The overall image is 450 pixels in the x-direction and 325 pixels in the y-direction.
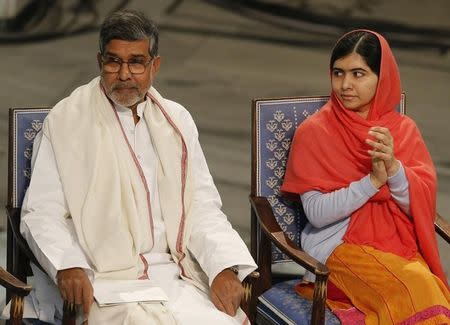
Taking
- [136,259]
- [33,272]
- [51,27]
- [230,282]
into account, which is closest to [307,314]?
[230,282]

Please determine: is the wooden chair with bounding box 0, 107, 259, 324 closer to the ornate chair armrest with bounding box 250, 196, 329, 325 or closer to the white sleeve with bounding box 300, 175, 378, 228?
the ornate chair armrest with bounding box 250, 196, 329, 325

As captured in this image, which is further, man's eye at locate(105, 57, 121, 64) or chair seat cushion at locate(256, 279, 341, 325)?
chair seat cushion at locate(256, 279, 341, 325)

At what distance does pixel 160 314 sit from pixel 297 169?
0.96 m

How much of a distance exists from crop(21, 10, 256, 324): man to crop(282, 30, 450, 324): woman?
43 centimetres

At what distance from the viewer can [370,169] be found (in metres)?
4.36

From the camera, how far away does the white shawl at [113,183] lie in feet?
13.0

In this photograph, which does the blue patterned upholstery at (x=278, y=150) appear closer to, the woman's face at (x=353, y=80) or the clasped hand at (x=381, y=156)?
the woman's face at (x=353, y=80)

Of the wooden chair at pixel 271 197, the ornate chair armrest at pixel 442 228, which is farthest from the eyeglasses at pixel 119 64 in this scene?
the ornate chair armrest at pixel 442 228

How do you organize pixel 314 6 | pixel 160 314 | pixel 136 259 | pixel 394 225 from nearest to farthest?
pixel 160 314 → pixel 136 259 → pixel 394 225 → pixel 314 6

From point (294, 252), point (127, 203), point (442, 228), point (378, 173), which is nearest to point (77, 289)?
point (127, 203)

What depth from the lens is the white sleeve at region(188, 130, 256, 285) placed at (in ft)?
12.9

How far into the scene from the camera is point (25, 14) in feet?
31.3

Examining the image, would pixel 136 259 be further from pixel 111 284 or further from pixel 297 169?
pixel 297 169

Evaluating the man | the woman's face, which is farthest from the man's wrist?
the woman's face
